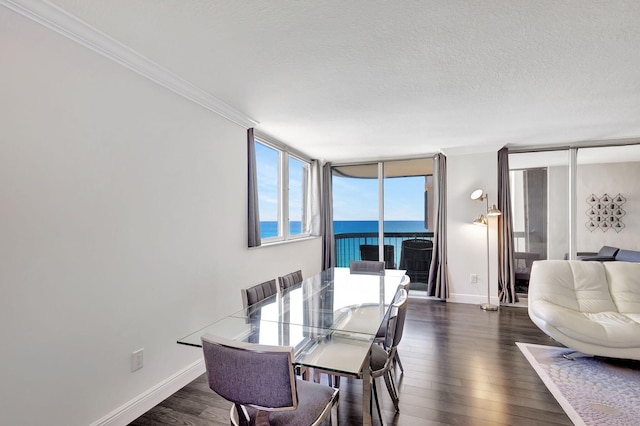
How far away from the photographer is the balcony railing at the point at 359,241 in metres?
5.50

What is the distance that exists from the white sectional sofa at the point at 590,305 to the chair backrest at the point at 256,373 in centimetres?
280

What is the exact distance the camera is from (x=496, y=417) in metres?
2.02

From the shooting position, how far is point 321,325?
190 centimetres

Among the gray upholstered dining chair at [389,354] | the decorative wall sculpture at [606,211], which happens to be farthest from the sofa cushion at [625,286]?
the gray upholstered dining chair at [389,354]

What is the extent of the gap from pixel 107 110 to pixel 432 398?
3.02 metres

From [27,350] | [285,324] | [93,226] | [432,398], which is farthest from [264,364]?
[432,398]

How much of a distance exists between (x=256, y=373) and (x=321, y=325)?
77cm

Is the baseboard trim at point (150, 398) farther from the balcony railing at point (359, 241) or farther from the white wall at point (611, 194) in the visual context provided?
the white wall at point (611, 194)

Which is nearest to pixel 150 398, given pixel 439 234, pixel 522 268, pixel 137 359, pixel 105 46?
pixel 137 359

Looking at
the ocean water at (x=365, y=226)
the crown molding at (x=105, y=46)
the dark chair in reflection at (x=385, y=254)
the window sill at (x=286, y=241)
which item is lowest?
the dark chair in reflection at (x=385, y=254)

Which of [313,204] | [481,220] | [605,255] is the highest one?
[313,204]

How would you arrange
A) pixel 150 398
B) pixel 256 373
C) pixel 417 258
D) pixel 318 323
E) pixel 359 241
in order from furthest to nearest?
pixel 359 241 → pixel 417 258 → pixel 150 398 → pixel 318 323 → pixel 256 373

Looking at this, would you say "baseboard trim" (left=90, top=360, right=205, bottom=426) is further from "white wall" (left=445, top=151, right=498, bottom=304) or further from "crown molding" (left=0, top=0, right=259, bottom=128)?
"white wall" (left=445, top=151, right=498, bottom=304)

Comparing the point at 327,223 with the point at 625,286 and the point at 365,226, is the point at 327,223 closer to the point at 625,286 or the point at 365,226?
the point at 365,226
